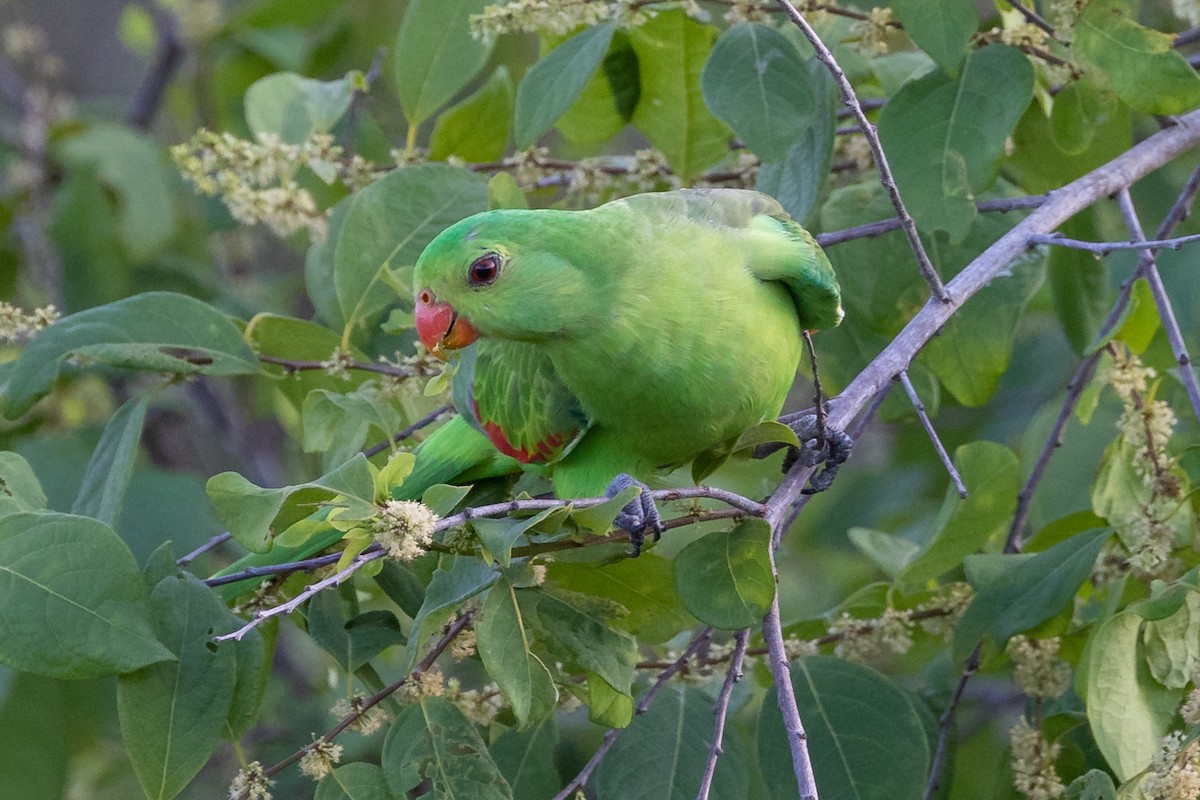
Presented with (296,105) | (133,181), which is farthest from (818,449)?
(133,181)

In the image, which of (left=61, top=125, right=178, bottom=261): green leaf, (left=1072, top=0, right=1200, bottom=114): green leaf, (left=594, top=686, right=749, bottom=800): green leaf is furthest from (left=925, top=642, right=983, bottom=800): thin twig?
(left=61, top=125, right=178, bottom=261): green leaf

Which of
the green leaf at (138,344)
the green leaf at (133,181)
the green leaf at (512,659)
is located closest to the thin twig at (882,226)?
the green leaf at (512,659)

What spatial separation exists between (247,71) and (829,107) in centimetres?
267

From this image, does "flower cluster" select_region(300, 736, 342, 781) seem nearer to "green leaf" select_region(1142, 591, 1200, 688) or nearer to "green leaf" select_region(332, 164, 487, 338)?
"green leaf" select_region(332, 164, 487, 338)

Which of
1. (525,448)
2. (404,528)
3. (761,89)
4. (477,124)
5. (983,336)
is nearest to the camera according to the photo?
(404,528)

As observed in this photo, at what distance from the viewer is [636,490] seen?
4.95 feet

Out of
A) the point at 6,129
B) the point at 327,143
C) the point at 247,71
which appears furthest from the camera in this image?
the point at 6,129

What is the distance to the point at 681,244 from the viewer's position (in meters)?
2.00

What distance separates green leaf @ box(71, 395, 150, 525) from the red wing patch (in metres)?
0.62

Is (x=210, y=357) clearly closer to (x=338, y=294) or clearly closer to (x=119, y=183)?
(x=338, y=294)

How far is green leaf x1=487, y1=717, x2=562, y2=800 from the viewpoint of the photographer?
6.48 feet

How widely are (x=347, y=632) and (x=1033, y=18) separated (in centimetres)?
161

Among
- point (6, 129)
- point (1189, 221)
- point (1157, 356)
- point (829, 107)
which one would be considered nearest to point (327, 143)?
point (829, 107)

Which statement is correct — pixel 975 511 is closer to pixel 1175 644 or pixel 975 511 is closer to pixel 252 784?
pixel 1175 644
